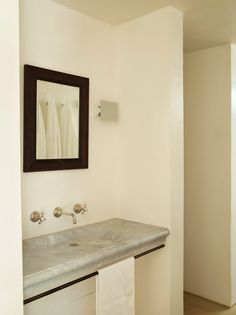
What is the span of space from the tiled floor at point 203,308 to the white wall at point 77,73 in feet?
4.03

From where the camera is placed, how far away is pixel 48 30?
6.93 feet

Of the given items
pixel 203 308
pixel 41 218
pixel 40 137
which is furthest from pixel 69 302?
pixel 203 308

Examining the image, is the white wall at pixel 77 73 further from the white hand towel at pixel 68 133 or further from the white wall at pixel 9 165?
the white wall at pixel 9 165

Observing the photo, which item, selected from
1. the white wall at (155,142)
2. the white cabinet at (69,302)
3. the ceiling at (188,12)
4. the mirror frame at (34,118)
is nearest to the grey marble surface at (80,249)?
the white wall at (155,142)

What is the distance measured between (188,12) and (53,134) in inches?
53.7

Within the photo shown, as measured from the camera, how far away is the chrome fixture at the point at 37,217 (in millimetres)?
1998

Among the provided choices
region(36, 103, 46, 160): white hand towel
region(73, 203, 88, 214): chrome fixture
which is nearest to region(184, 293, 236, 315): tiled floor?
region(73, 203, 88, 214): chrome fixture

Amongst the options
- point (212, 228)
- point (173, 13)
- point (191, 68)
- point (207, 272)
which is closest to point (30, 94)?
point (173, 13)

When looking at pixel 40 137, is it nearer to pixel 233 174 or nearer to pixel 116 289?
pixel 116 289

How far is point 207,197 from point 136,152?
1105 mm

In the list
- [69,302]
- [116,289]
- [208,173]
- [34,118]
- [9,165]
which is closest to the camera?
[9,165]

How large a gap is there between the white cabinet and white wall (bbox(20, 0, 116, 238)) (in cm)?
42

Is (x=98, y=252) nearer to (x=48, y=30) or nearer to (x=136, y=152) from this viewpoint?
(x=136, y=152)

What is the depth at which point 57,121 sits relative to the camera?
215 centimetres
